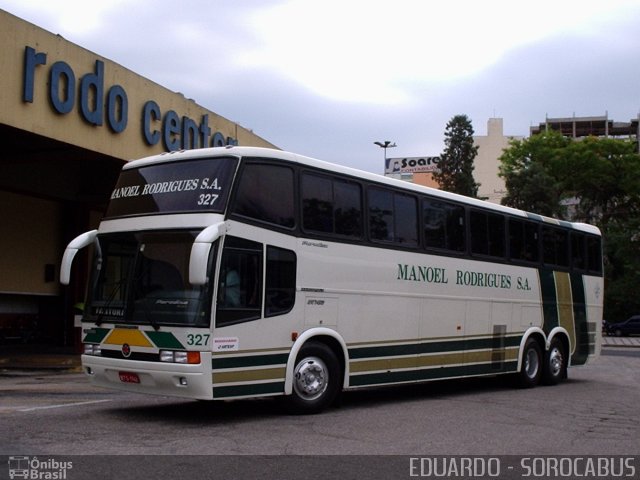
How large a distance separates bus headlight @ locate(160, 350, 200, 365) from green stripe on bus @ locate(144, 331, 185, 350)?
0.22 feet

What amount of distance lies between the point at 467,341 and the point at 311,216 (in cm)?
456

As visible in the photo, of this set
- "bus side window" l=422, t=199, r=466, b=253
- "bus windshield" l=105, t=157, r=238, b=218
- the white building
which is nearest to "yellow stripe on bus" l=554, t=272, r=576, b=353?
"bus side window" l=422, t=199, r=466, b=253

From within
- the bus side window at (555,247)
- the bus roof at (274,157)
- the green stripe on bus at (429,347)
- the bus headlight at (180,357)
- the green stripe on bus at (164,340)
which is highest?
the bus roof at (274,157)

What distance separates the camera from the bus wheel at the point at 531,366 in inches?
606

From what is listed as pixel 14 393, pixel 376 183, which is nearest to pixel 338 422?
pixel 376 183

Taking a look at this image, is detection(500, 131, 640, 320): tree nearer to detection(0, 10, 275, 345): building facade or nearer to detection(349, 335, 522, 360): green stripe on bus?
detection(0, 10, 275, 345): building facade

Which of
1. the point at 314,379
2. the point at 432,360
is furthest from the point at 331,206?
the point at 432,360

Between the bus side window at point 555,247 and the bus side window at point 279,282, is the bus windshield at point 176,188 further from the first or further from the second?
the bus side window at point 555,247

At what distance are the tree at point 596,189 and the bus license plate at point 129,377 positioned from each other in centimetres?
4276

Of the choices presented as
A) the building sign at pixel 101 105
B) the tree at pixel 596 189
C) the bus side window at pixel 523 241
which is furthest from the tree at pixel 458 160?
the bus side window at pixel 523 241

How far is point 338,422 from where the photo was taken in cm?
984

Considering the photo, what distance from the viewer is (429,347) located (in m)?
12.8

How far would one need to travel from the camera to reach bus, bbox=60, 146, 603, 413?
928 cm

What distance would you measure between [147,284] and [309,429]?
8.42 ft
